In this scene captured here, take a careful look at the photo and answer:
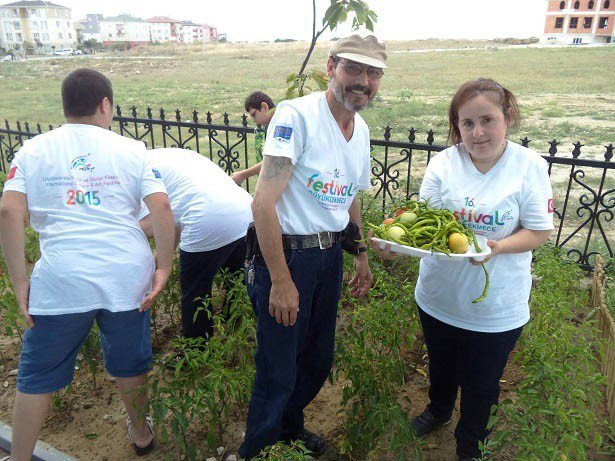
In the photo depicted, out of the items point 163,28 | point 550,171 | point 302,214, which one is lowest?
point 550,171

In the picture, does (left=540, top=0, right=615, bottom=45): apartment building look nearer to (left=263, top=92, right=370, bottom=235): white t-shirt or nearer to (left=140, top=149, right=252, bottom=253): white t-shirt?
(left=140, top=149, right=252, bottom=253): white t-shirt

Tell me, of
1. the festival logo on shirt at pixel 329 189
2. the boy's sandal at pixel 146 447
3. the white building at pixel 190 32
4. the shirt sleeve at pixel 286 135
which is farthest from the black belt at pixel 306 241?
the white building at pixel 190 32

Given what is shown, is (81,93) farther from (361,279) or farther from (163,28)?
(163,28)

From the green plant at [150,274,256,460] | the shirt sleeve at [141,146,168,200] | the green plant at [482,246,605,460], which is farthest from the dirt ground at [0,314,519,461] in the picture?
the shirt sleeve at [141,146,168,200]

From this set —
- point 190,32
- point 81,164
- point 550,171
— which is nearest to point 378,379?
point 81,164

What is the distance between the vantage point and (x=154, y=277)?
2.62 meters

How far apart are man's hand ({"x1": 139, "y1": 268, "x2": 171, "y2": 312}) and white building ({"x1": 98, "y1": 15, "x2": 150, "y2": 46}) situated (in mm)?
137918

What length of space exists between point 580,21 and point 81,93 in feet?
250

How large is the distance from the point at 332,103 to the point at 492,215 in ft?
2.82

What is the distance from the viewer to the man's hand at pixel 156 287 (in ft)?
8.10

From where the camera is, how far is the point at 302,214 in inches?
83.9

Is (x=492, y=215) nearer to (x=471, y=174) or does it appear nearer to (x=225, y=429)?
(x=471, y=174)

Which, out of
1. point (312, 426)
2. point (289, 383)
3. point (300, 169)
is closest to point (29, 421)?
point (289, 383)

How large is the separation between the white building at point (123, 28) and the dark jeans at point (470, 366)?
139 meters
